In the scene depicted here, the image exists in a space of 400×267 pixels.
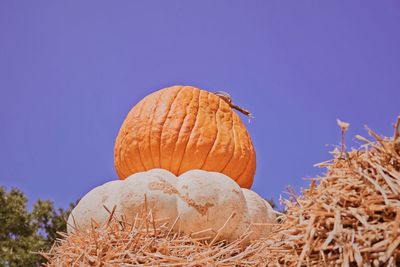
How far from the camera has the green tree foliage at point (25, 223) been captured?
32.8 feet

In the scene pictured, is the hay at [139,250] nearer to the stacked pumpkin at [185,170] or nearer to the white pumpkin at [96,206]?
the stacked pumpkin at [185,170]

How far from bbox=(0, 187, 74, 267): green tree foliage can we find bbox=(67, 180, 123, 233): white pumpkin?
618 centimetres

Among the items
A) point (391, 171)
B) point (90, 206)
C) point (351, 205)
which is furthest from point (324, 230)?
point (90, 206)

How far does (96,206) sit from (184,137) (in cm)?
99

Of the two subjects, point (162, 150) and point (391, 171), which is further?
point (162, 150)

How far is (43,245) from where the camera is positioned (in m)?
10.1

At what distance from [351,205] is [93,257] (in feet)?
5.55

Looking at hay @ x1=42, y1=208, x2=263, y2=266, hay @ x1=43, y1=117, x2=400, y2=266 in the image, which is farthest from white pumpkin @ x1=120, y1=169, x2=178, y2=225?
hay @ x1=43, y1=117, x2=400, y2=266

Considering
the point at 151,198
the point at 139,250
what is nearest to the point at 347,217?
the point at 139,250

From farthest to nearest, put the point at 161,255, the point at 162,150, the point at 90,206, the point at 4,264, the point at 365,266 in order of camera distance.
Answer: the point at 4,264 < the point at 162,150 < the point at 90,206 < the point at 161,255 < the point at 365,266

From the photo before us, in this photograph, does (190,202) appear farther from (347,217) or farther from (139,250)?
(347,217)

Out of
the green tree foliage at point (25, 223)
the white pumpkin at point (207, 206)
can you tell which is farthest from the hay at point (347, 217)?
the green tree foliage at point (25, 223)

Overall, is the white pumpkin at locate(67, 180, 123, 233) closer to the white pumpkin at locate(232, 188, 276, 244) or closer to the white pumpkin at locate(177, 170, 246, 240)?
the white pumpkin at locate(177, 170, 246, 240)

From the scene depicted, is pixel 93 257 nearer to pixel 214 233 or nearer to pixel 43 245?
pixel 214 233
